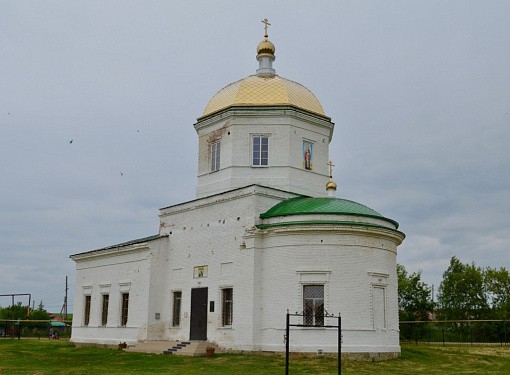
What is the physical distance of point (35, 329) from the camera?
46031 millimetres

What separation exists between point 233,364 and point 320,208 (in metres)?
6.45

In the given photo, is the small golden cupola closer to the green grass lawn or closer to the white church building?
the white church building

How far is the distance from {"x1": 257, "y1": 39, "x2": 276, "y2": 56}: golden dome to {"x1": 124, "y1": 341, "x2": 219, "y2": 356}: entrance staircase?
13759mm

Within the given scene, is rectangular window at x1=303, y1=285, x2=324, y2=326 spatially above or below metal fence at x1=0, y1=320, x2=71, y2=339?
above

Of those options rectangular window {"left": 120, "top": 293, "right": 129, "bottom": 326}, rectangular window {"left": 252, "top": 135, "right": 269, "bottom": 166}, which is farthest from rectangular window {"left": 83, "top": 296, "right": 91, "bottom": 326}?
rectangular window {"left": 252, "top": 135, "right": 269, "bottom": 166}

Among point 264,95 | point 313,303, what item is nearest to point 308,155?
point 264,95

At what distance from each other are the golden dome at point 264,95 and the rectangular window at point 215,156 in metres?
1.54

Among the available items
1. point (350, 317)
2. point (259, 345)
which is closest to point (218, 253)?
point (259, 345)

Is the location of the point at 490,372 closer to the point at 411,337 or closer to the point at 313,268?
the point at 313,268

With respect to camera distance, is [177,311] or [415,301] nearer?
[177,311]

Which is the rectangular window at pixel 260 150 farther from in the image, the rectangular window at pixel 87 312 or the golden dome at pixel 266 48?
the rectangular window at pixel 87 312

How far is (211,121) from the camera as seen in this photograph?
1091 inches

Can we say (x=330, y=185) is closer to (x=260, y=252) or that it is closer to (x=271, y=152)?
(x=271, y=152)

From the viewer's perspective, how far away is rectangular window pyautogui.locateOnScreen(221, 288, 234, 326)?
2400 centimetres
